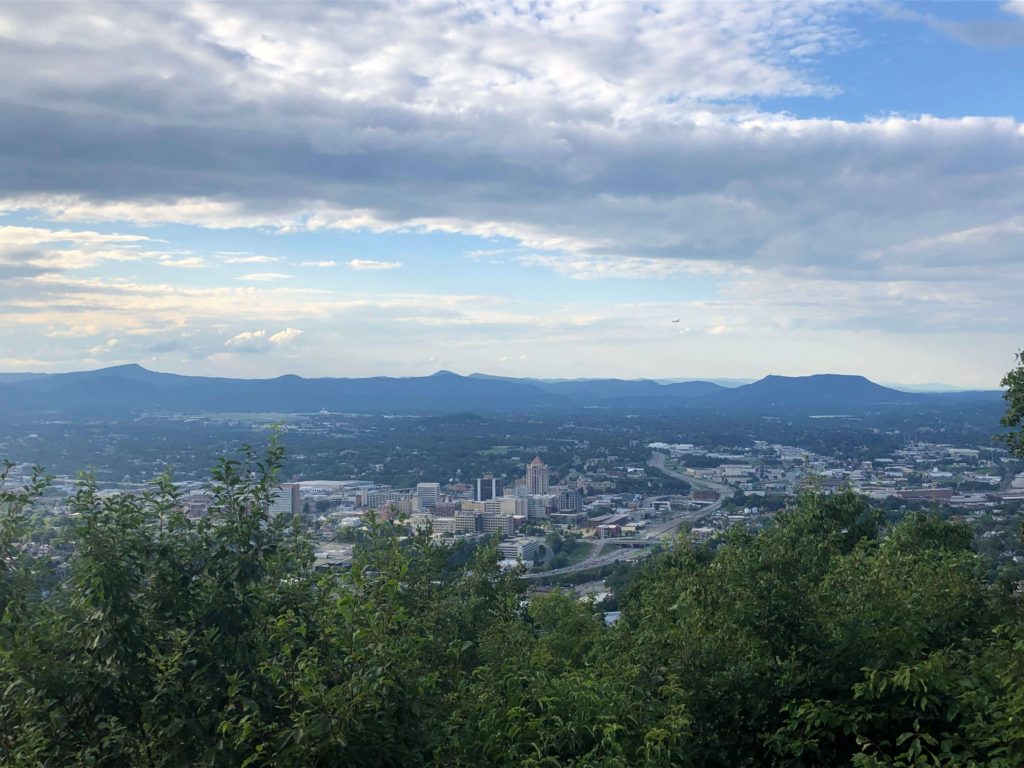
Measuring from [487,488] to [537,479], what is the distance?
4.19 metres

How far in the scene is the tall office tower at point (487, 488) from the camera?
44.2 m

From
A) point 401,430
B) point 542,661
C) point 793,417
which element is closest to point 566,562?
point 542,661

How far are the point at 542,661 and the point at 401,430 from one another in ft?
237

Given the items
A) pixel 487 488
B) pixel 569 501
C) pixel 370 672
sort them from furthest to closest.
Answer: pixel 487 488 → pixel 569 501 → pixel 370 672

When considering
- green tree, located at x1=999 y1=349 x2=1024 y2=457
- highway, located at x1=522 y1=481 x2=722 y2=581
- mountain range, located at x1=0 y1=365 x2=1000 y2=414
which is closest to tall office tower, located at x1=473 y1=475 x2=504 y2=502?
highway, located at x1=522 y1=481 x2=722 y2=581

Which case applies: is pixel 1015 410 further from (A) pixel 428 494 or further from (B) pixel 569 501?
(B) pixel 569 501

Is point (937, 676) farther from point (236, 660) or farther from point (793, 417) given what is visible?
point (793, 417)

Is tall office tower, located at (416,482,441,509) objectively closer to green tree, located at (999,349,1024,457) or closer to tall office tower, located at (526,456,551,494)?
tall office tower, located at (526,456,551,494)

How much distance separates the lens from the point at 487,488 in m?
47.2

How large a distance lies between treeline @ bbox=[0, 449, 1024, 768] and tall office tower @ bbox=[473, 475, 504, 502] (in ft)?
121

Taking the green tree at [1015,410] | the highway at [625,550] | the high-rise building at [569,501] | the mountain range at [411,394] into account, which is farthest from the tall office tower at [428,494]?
the green tree at [1015,410]

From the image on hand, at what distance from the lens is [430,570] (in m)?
7.96

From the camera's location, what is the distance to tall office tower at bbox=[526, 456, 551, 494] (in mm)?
48472

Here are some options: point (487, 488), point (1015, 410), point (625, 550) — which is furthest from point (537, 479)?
point (1015, 410)
